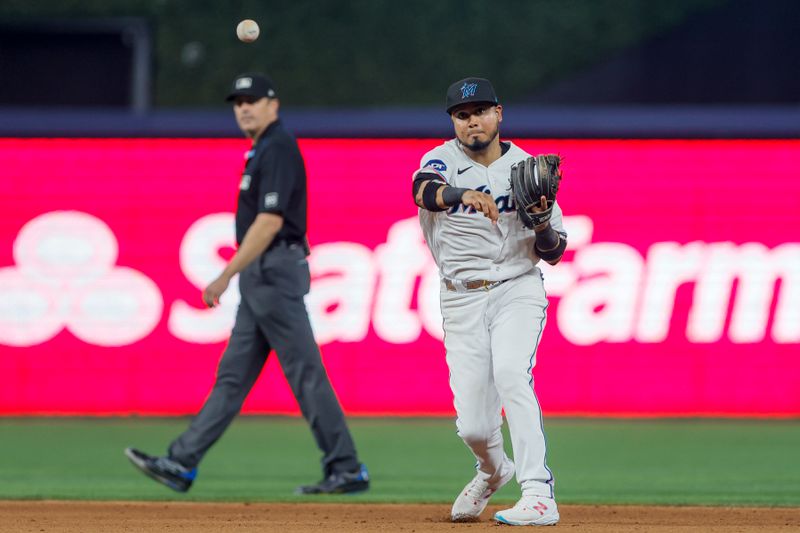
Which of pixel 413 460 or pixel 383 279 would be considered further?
pixel 383 279

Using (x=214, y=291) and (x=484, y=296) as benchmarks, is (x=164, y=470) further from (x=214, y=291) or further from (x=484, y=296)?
(x=484, y=296)

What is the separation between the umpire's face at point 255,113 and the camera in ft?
21.9

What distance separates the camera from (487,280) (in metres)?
5.54

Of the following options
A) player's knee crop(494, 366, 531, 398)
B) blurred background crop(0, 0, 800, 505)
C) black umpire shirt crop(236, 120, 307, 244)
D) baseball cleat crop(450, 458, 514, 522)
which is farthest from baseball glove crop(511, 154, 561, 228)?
blurred background crop(0, 0, 800, 505)

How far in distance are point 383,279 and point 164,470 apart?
12.1 ft

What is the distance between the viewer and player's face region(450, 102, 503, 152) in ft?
18.0

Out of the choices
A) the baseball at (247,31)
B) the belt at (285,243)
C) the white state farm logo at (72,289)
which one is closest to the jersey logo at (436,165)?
the belt at (285,243)

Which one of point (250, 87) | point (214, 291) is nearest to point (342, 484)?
point (214, 291)

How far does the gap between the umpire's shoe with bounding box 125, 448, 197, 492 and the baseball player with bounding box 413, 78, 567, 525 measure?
1.58 m

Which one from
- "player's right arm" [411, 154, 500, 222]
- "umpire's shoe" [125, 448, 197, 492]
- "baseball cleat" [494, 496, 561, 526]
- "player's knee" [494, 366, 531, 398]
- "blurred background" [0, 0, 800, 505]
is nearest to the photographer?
"player's right arm" [411, 154, 500, 222]

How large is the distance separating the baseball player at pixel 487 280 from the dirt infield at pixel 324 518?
1.27 feet

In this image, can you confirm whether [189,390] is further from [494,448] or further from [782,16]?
[782,16]

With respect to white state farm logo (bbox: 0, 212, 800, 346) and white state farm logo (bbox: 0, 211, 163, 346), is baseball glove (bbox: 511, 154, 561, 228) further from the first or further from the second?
white state farm logo (bbox: 0, 211, 163, 346)

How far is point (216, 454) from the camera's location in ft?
27.8
